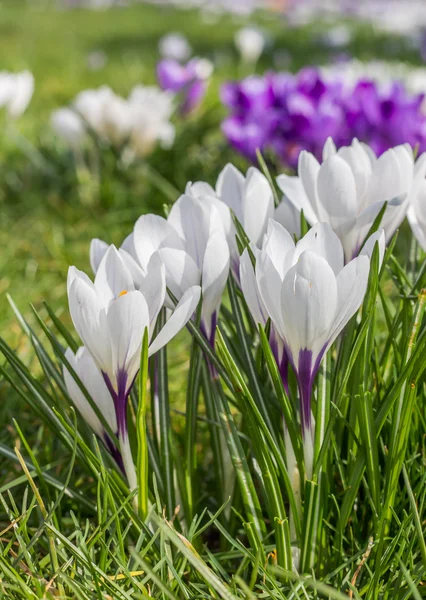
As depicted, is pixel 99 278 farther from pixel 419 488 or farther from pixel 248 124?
pixel 248 124

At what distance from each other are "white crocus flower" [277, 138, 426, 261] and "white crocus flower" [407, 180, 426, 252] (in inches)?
0.6

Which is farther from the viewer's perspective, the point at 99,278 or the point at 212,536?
the point at 212,536

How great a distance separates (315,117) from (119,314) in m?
1.61

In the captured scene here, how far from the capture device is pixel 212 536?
125cm

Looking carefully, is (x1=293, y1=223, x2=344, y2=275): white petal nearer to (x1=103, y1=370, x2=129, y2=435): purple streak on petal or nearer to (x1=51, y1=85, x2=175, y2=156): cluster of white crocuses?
(x1=103, y1=370, x2=129, y2=435): purple streak on petal

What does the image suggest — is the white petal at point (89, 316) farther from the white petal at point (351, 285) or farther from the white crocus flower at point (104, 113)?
the white crocus flower at point (104, 113)

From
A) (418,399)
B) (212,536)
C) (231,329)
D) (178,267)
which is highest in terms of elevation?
(178,267)

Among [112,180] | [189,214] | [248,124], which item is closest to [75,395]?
[189,214]

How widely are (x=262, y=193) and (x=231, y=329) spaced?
269mm

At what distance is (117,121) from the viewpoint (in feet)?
9.12

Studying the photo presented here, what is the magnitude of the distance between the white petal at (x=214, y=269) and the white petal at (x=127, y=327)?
11cm

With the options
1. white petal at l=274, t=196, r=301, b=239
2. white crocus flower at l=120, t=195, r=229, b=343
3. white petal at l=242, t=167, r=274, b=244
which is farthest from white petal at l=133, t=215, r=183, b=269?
white petal at l=274, t=196, r=301, b=239

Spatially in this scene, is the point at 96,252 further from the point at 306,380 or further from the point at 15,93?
the point at 15,93

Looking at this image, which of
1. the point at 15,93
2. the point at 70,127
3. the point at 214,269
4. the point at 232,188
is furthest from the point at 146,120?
the point at 214,269
